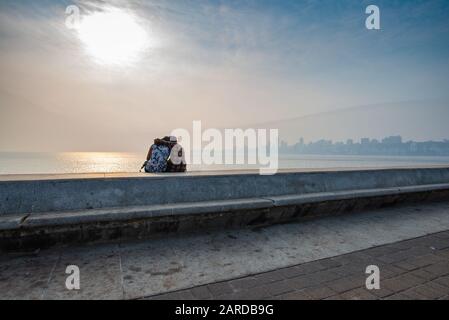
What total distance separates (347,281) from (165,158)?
4693 millimetres

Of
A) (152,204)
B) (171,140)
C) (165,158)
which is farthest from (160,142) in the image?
(152,204)

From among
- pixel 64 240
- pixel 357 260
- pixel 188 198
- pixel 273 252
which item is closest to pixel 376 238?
pixel 357 260

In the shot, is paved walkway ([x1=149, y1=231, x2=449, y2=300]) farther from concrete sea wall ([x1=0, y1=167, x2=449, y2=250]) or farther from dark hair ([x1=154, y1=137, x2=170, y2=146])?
dark hair ([x1=154, y1=137, x2=170, y2=146])

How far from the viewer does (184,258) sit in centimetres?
333

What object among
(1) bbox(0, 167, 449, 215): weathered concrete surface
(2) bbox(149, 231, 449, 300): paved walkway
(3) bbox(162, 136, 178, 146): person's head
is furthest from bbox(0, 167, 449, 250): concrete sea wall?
(3) bbox(162, 136, 178, 146): person's head

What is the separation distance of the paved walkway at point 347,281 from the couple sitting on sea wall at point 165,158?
3977 millimetres

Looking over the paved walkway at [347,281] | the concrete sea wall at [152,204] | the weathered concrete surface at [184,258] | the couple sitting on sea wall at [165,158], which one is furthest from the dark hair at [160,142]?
the paved walkway at [347,281]

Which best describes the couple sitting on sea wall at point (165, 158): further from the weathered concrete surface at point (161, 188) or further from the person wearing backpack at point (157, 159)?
the weathered concrete surface at point (161, 188)

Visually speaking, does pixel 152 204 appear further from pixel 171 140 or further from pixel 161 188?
pixel 171 140

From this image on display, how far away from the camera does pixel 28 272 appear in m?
2.81

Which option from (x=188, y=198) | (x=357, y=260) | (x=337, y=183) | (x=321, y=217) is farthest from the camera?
(x=337, y=183)

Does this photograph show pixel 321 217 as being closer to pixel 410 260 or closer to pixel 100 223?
pixel 410 260

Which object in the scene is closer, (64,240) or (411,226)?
(64,240)

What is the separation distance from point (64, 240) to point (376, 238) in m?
4.72
